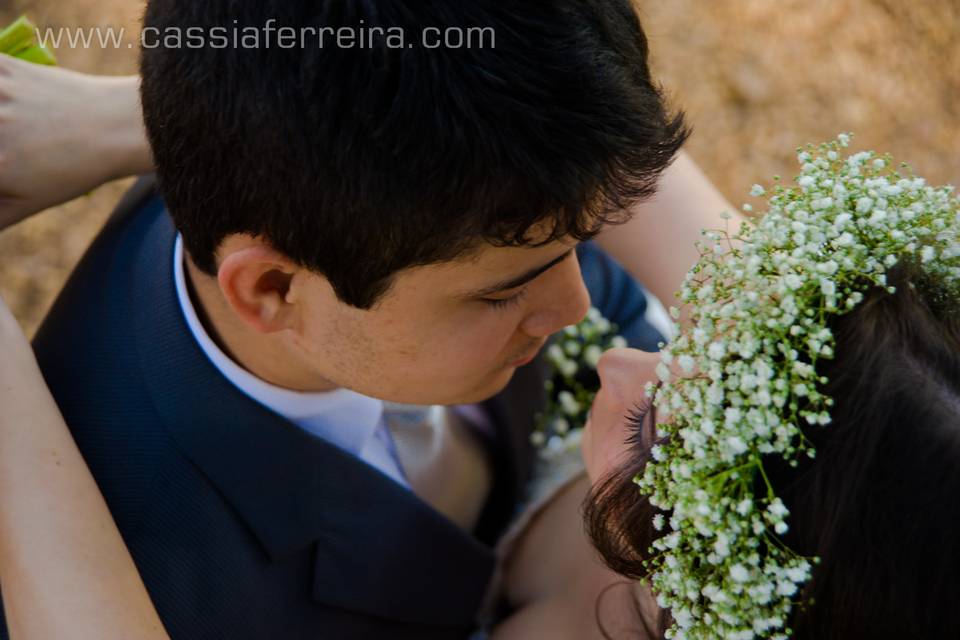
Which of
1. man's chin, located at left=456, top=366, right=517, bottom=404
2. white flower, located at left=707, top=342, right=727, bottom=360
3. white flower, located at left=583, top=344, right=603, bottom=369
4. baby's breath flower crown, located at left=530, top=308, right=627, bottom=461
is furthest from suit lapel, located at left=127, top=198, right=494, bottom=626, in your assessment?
white flower, located at left=707, top=342, right=727, bottom=360

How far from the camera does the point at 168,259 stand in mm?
2289

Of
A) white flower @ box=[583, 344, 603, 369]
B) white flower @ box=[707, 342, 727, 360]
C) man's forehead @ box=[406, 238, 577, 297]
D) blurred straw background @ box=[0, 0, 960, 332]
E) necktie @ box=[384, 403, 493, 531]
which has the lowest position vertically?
necktie @ box=[384, 403, 493, 531]

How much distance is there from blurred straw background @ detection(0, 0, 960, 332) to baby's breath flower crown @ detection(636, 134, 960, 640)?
3.03 meters

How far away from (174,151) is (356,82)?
462 millimetres

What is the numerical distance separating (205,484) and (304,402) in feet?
1.00

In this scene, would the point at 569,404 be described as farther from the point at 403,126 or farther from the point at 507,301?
the point at 403,126

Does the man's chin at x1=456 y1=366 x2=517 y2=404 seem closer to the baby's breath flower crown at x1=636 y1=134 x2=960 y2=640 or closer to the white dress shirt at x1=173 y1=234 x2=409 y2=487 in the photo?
the white dress shirt at x1=173 y1=234 x2=409 y2=487

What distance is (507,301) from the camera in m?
2.06

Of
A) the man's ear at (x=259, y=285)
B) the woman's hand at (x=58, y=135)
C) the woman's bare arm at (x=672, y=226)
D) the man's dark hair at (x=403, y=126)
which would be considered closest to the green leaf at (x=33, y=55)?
the woman's hand at (x=58, y=135)

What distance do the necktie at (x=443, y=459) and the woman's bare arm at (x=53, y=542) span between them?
0.88 metres

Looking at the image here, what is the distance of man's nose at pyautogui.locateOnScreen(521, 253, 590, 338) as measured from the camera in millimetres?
2098

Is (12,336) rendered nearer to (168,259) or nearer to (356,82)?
(168,259)

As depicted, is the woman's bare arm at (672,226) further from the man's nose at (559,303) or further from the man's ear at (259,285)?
the man's ear at (259,285)

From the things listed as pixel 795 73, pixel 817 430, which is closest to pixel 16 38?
pixel 817 430
